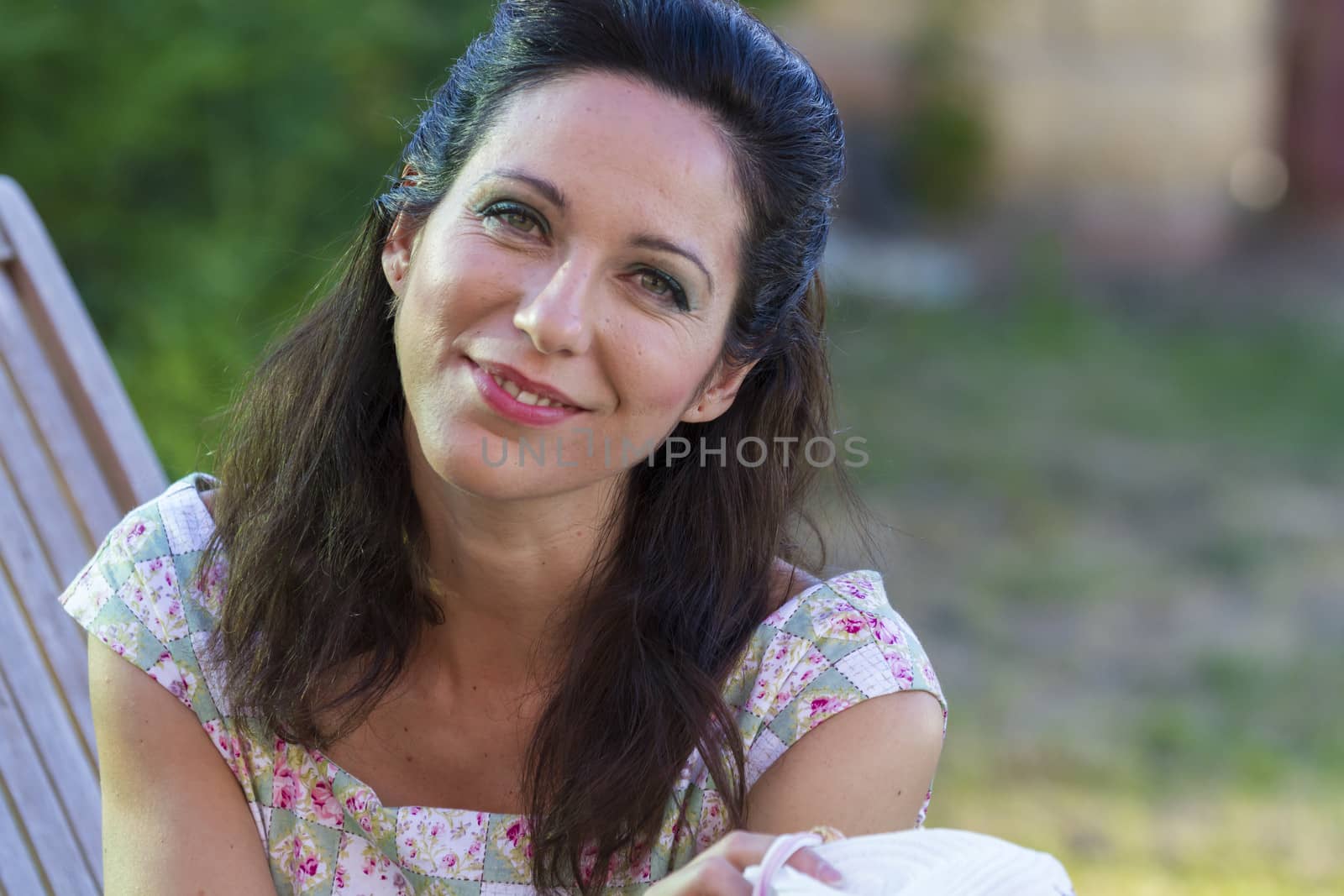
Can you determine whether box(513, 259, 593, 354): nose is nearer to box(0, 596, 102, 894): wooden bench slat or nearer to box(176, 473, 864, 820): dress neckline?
box(176, 473, 864, 820): dress neckline

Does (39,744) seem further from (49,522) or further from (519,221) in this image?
(519,221)

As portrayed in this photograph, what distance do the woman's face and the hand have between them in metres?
0.50

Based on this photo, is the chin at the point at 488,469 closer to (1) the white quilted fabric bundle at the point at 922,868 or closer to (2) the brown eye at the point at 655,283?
(2) the brown eye at the point at 655,283

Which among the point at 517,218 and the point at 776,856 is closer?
the point at 776,856

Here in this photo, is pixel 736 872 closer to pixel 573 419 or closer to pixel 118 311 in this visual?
pixel 573 419

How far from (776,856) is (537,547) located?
2.26ft

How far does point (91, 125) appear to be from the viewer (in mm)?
4164

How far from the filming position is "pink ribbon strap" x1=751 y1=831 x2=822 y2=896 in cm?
144

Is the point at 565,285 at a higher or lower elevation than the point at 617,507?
higher

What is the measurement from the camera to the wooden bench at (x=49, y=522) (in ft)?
7.26

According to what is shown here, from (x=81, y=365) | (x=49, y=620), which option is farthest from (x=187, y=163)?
(x=49, y=620)

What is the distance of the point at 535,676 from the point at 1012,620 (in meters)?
3.34

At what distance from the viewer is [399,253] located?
198cm

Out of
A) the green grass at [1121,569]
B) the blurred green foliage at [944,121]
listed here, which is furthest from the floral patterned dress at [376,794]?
the blurred green foliage at [944,121]
